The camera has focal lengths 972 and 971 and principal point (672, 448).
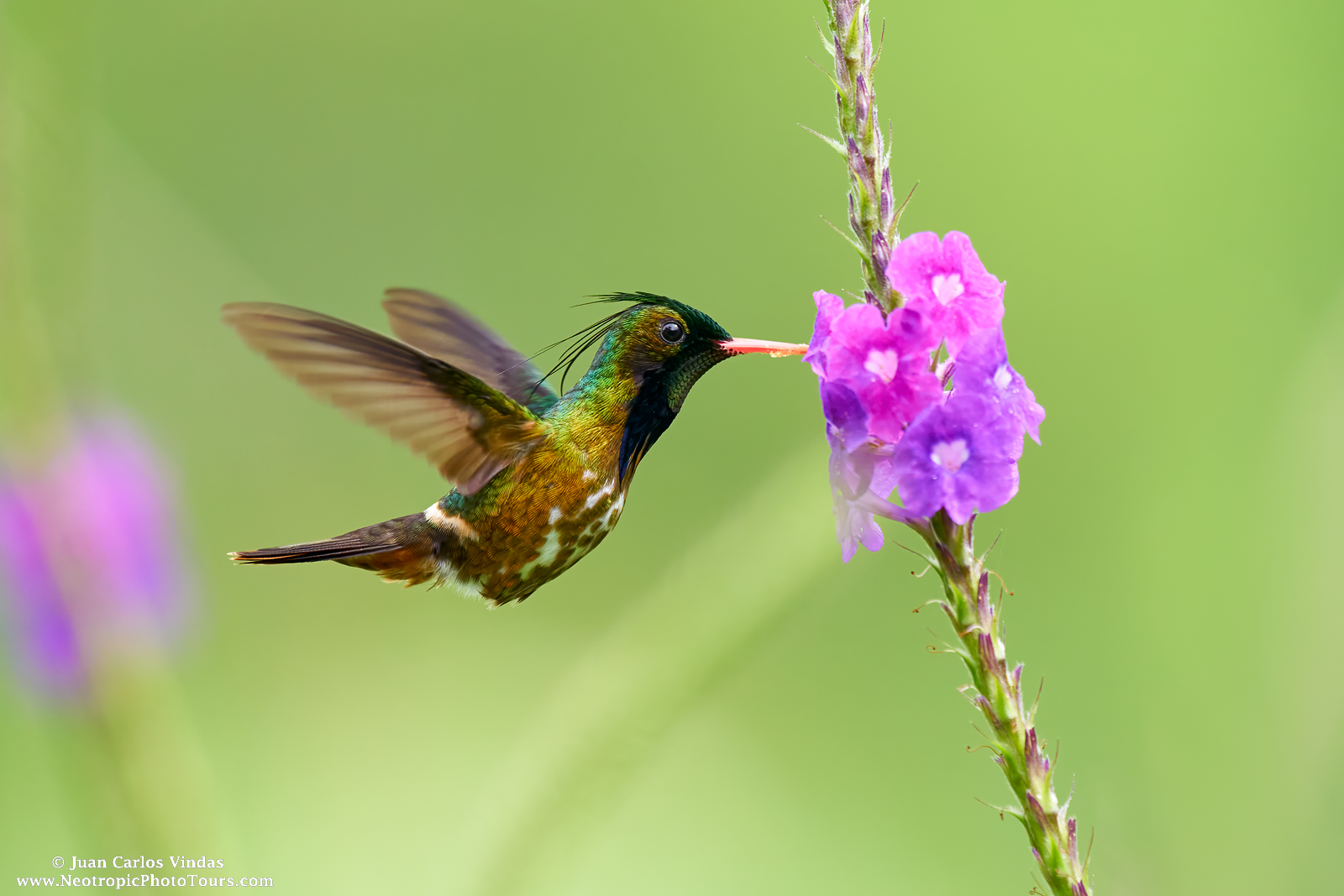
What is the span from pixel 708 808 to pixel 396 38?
446cm

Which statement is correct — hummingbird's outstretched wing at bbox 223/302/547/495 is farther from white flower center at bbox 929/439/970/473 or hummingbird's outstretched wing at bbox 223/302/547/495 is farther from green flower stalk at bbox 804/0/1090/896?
white flower center at bbox 929/439/970/473

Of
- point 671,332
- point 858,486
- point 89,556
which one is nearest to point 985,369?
point 858,486

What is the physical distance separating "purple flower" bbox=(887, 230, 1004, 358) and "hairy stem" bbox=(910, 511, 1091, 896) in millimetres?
265

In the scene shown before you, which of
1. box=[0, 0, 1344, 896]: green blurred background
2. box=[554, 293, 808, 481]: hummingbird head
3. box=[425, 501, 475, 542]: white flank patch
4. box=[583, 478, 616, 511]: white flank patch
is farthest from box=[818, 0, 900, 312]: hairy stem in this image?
box=[0, 0, 1344, 896]: green blurred background

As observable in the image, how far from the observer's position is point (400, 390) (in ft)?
5.89

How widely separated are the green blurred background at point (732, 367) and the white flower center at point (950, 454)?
202 centimetres

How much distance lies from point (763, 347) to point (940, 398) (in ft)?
1.64

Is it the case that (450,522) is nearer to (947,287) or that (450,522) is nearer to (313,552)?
(313,552)

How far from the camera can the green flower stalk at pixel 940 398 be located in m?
A: 1.26

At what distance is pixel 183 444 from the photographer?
496 cm

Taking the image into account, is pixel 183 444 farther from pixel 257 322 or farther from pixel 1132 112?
pixel 1132 112

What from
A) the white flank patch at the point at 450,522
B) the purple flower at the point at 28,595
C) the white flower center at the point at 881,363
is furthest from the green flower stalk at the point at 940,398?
the purple flower at the point at 28,595

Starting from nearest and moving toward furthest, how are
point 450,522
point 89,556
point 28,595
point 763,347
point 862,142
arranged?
point 862,142 < point 763,347 < point 89,556 < point 450,522 < point 28,595

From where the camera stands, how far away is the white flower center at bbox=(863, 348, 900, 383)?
130cm
